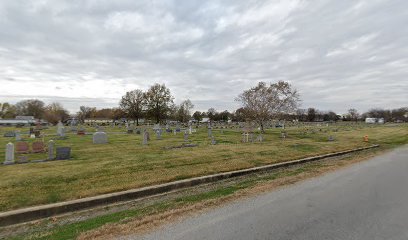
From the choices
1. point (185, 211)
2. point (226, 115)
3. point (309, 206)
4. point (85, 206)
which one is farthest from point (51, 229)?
point (226, 115)

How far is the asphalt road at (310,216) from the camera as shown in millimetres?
4406

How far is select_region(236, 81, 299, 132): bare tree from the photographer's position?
114 feet

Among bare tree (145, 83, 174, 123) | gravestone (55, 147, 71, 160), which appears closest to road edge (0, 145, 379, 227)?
gravestone (55, 147, 71, 160)

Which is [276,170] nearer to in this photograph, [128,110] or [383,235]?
[383,235]

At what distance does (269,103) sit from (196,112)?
3764 inches

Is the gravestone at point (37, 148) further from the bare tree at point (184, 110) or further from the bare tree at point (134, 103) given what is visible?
the bare tree at point (184, 110)

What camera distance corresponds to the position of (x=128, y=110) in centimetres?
7162

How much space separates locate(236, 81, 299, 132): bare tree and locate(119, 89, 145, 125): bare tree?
4152cm

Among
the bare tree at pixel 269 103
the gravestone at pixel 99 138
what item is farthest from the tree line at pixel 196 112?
the gravestone at pixel 99 138

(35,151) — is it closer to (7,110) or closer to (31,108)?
Answer: (31,108)

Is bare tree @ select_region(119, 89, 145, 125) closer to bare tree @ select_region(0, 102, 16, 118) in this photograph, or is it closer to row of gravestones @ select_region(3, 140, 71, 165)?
row of gravestones @ select_region(3, 140, 71, 165)

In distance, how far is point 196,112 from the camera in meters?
130

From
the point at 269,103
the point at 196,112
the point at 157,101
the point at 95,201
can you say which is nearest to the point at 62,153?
the point at 95,201

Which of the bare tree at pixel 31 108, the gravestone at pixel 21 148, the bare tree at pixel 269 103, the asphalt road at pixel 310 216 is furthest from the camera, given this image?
the bare tree at pixel 31 108
